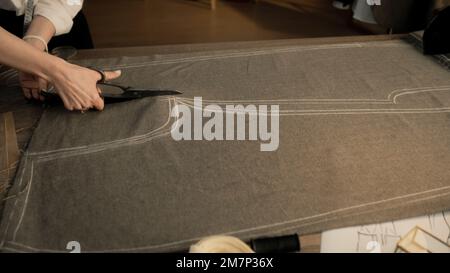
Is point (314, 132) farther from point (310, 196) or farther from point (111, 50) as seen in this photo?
point (111, 50)

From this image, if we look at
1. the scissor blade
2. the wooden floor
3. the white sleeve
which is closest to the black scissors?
the scissor blade

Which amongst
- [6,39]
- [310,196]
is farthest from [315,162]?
[6,39]

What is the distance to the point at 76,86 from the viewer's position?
3.05 feet

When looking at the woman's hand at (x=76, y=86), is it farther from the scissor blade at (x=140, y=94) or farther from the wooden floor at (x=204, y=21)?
the wooden floor at (x=204, y=21)

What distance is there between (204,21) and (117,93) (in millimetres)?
2104

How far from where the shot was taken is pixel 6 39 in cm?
85

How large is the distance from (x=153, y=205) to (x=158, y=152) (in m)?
0.17

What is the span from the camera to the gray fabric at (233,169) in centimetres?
72

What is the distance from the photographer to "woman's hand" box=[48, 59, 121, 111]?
0.91m

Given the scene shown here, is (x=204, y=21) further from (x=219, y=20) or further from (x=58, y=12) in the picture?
(x=58, y=12)

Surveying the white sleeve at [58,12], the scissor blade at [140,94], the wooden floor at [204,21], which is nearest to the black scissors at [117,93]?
the scissor blade at [140,94]

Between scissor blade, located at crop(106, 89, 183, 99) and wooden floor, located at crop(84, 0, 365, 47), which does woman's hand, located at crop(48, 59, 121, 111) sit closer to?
scissor blade, located at crop(106, 89, 183, 99)

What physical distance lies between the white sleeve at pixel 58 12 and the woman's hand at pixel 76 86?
336 mm
